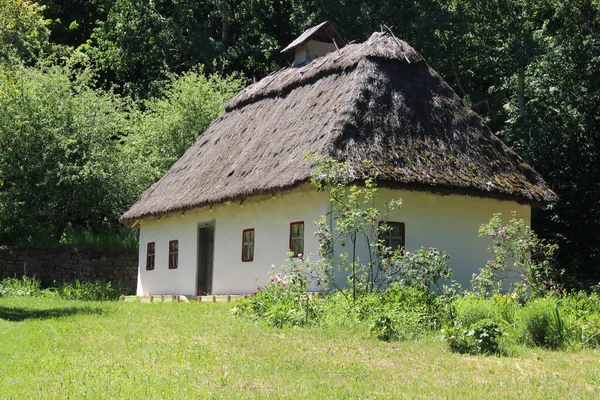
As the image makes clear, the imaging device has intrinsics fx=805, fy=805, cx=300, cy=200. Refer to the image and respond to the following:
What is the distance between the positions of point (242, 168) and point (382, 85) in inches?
148

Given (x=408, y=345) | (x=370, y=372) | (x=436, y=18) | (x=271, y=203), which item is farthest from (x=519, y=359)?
(x=436, y=18)

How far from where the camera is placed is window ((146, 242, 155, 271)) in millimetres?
23672

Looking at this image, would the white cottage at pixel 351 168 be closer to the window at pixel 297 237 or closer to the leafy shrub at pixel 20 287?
the window at pixel 297 237

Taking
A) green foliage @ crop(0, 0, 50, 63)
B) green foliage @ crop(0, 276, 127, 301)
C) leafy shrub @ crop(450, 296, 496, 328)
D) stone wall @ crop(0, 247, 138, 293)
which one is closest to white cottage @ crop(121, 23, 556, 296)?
green foliage @ crop(0, 276, 127, 301)

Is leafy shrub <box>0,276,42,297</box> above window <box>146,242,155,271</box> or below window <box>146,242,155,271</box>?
below

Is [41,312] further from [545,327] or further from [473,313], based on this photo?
[545,327]

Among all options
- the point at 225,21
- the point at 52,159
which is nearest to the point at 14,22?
the point at 52,159

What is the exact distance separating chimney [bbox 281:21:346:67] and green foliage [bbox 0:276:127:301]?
8557 millimetres

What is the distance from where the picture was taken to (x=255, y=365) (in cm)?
923

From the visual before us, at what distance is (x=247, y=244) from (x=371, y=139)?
418 centimetres

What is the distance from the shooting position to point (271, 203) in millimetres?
17594

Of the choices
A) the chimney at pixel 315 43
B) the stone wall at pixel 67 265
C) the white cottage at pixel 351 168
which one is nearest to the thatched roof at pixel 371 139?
the white cottage at pixel 351 168

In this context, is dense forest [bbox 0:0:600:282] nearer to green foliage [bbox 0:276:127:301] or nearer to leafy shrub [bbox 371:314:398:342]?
green foliage [bbox 0:276:127:301]

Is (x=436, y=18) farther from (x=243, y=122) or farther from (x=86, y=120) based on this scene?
(x=86, y=120)
